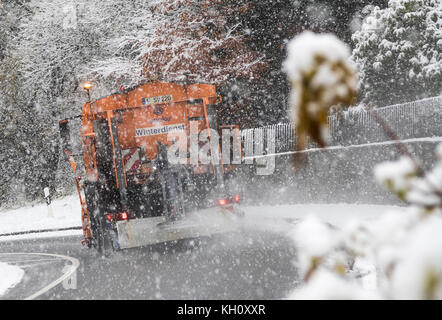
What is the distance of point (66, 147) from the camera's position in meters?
11.2

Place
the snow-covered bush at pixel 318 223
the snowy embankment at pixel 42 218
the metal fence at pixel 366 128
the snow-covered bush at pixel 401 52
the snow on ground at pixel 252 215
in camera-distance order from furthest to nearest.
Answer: the snowy embankment at pixel 42 218 → the snow-covered bush at pixel 401 52 → the snow on ground at pixel 252 215 → the metal fence at pixel 366 128 → the snow-covered bush at pixel 318 223

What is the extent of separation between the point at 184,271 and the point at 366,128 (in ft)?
23.1

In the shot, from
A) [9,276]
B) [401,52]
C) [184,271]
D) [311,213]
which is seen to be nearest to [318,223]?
[184,271]

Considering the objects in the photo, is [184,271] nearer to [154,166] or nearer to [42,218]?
[154,166]

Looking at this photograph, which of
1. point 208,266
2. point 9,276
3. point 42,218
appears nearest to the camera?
point 208,266

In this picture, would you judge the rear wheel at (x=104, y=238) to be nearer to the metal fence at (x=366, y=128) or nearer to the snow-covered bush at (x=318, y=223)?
the metal fence at (x=366, y=128)

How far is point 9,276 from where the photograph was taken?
33.8ft

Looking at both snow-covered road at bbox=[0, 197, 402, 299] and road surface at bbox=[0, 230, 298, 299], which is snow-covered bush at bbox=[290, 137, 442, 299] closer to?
snow-covered road at bbox=[0, 197, 402, 299]

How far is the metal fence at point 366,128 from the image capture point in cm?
1130

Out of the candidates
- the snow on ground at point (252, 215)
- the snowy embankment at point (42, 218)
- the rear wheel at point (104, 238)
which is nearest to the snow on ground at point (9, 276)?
the rear wheel at point (104, 238)

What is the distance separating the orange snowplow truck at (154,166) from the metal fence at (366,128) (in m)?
2.90

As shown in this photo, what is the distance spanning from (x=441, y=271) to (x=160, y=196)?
32.3 ft
